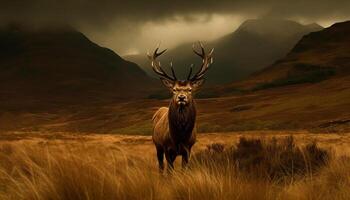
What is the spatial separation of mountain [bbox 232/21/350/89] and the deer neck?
99.2 meters

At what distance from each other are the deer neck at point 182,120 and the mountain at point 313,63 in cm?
9921

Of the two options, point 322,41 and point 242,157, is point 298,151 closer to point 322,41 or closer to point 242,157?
point 242,157

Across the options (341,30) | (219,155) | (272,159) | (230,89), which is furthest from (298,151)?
(341,30)

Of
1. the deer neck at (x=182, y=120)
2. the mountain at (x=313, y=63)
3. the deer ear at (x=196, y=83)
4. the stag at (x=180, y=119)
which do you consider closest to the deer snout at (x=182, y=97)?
the stag at (x=180, y=119)

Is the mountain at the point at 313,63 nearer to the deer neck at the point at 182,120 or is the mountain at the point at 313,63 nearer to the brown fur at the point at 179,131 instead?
the brown fur at the point at 179,131

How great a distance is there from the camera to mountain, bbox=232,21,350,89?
11453cm

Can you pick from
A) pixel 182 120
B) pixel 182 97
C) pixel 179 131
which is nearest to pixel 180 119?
pixel 182 120

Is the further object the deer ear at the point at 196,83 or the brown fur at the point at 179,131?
the deer ear at the point at 196,83

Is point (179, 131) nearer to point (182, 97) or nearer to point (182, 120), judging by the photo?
point (182, 120)

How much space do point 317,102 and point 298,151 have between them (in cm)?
5364

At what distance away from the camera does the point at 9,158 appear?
7.15 m

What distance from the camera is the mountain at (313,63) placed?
11453 cm

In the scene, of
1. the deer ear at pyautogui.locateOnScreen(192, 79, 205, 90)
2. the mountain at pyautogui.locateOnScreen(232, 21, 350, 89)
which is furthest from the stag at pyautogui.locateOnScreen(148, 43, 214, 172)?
the mountain at pyautogui.locateOnScreen(232, 21, 350, 89)

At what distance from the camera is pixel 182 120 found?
11.2m
